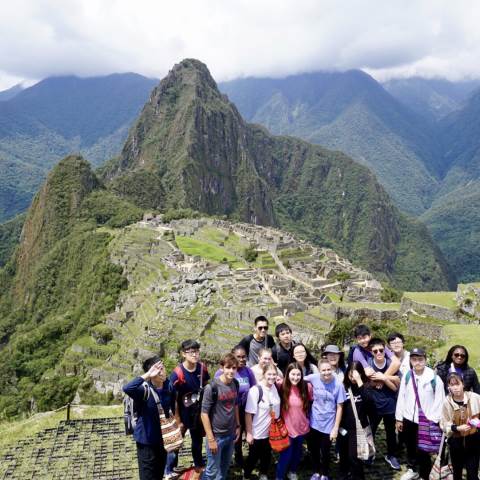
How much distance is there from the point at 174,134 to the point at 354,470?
477ft

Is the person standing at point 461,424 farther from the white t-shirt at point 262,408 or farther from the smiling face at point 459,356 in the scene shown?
the white t-shirt at point 262,408

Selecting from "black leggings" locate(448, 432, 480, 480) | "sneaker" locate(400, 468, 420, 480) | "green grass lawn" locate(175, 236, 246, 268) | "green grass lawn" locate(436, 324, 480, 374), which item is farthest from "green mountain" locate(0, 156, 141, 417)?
"black leggings" locate(448, 432, 480, 480)

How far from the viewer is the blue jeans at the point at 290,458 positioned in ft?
24.8

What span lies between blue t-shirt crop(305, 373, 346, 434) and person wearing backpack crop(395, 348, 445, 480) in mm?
997

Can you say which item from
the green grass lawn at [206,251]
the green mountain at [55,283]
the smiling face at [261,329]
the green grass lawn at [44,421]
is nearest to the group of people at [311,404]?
the smiling face at [261,329]

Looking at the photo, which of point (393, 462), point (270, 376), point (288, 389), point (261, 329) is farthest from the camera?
point (261, 329)

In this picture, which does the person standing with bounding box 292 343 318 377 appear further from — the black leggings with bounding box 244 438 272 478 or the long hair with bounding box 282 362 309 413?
the black leggings with bounding box 244 438 272 478

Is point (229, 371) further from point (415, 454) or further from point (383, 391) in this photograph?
point (415, 454)

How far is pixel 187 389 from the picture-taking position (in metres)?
7.49

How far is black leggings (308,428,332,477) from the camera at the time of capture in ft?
25.2

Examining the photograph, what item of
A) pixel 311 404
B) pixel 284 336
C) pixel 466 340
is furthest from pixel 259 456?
pixel 466 340

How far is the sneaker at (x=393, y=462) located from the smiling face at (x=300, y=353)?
95.5 inches

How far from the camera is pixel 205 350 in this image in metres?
21.0

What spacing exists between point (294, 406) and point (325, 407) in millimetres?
486
